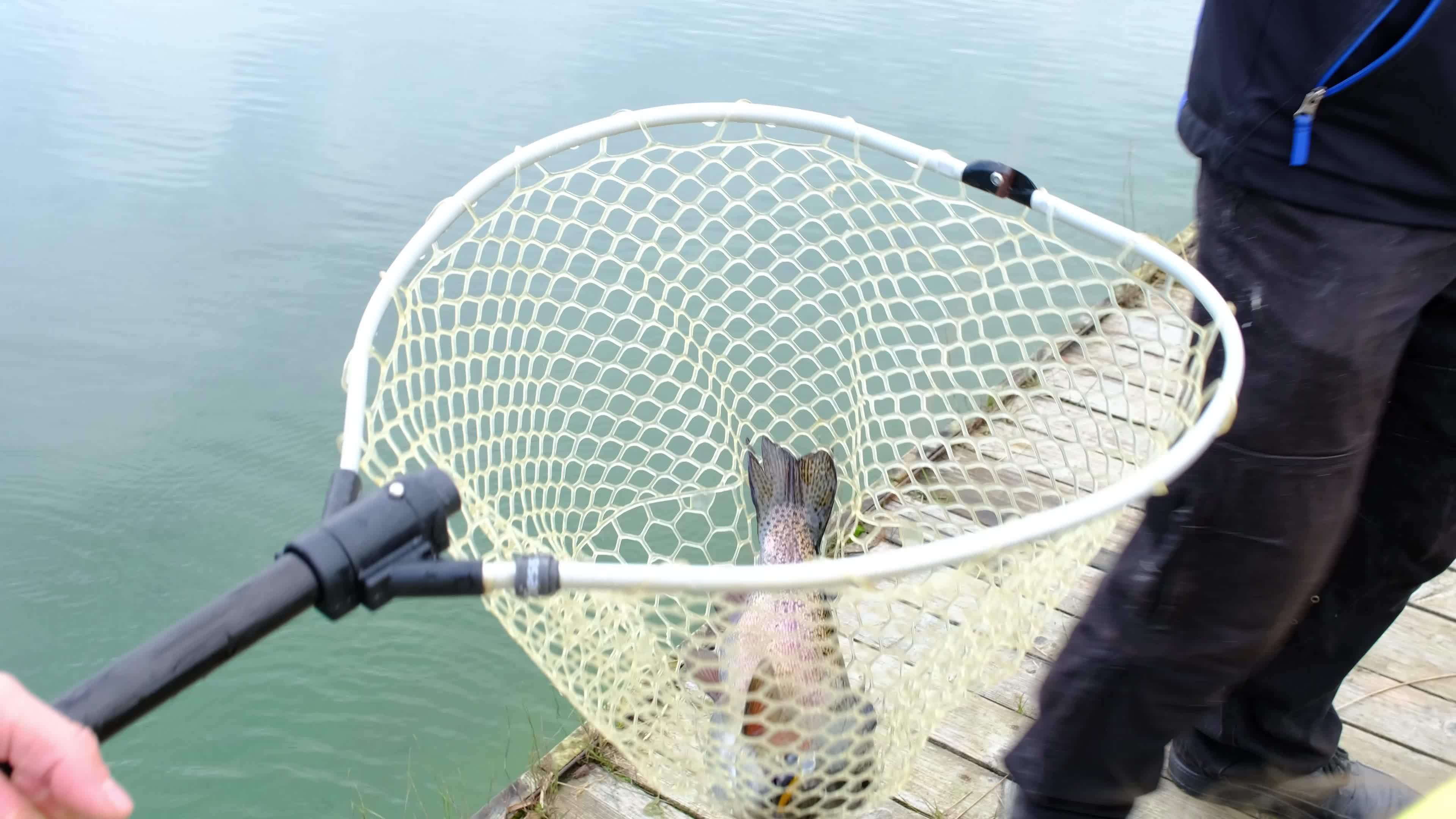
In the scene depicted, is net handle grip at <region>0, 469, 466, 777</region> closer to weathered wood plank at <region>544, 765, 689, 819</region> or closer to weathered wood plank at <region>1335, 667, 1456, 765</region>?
weathered wood plank at <region>544, 765, 689, 819</region>

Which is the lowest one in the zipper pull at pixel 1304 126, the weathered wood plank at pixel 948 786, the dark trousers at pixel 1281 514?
the weathered wood plank at pixel 948 786

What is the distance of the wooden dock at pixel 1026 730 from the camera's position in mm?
1647

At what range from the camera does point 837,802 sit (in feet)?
4.90

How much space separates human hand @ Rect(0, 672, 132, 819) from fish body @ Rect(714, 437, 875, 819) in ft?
2.15

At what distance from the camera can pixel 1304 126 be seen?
3.39ft

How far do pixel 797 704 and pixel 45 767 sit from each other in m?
0.78

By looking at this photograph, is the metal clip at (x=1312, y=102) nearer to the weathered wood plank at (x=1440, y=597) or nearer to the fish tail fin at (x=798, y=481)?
the fish tail fin at (x=798, y=481)

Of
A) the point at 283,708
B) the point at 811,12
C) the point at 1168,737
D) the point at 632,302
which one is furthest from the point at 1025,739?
the point at 811,12

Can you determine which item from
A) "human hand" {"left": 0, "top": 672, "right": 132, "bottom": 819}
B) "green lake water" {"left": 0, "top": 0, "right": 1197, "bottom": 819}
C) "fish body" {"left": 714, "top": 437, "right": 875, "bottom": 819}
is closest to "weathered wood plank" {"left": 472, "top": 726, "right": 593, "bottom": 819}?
"fish body" {"left": 714, "top": 437, "right": 875, "bottom": 819}

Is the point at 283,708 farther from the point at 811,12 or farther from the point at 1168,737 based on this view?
the point at 811,12

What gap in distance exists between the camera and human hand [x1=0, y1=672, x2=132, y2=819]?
613 mm

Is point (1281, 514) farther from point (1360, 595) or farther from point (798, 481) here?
point (798, 481)

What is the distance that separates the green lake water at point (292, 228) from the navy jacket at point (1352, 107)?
1856 millimetres

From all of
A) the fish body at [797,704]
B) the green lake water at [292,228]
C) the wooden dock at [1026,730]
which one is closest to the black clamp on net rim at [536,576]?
the fish body at [797,704]
